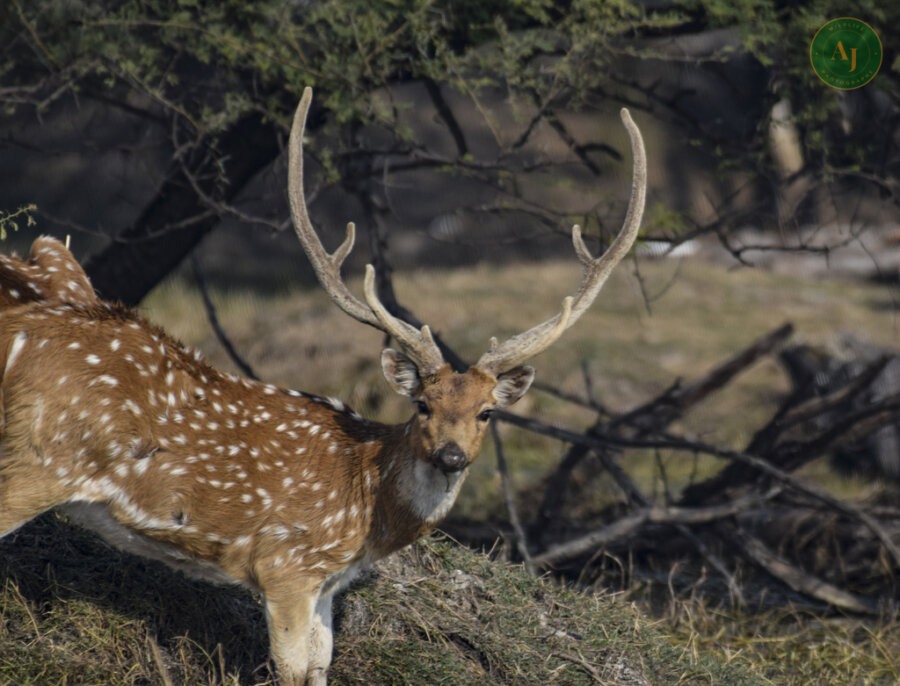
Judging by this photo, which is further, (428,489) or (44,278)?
(44,278)

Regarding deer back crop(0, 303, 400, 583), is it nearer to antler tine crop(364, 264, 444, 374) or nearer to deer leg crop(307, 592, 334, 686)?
deer leg crop(307, 592, 334, 686)

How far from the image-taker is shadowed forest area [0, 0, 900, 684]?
225 inches

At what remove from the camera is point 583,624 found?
6117mm

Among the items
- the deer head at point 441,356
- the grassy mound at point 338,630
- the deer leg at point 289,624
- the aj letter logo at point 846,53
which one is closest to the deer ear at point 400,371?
A: the deer head at point 441,356

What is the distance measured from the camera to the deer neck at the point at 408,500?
17.4 feet

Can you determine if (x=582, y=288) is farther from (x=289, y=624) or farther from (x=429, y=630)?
(x=289, y=624)

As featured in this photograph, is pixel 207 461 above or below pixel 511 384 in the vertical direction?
below

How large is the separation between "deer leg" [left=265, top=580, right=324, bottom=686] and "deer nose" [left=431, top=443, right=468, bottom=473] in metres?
0.80

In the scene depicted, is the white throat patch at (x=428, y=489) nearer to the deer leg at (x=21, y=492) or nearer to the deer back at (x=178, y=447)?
the deer back at (x=178, y=447)

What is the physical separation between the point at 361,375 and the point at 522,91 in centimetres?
551

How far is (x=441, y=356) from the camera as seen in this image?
5273mm

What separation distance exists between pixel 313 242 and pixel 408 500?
3.98 ft

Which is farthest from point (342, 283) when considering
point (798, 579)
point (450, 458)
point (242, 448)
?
point (798, 579)

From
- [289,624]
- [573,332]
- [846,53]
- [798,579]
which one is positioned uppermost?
[846,53]
